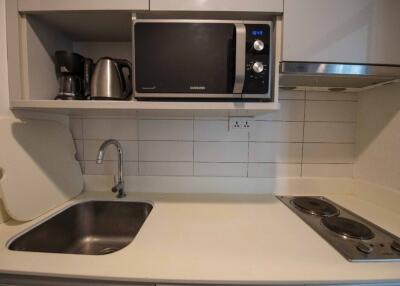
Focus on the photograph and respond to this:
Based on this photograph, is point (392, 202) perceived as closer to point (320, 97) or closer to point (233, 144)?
point (320, 97)

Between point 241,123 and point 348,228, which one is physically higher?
point 241,123

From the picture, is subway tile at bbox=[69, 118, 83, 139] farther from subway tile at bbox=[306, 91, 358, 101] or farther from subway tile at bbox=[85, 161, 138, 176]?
subway tile at bbox=[306, 91, 358, 101]

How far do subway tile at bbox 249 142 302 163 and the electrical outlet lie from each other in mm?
101

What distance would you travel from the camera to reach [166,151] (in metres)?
1.23

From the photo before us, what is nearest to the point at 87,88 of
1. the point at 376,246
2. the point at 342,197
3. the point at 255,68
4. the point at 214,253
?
the point at 255,68

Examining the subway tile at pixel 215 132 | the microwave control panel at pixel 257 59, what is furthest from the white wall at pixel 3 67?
the microwave control panel at pixel 257 59

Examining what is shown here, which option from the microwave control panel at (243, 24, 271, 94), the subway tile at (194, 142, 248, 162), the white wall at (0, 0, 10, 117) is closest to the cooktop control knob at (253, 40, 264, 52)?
the microwave control panel at (243, 24, 271, 94)

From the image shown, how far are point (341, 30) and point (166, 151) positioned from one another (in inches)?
37.8

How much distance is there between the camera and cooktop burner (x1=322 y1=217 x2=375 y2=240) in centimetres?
79

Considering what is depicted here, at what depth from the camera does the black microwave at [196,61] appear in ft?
2.53

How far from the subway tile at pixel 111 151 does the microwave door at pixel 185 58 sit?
0.50 m

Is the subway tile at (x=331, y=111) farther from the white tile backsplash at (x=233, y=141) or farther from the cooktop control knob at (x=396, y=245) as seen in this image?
the cooktop control knob at (x=396, y=245)

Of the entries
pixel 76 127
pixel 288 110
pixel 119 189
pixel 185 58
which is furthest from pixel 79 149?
pixel 288 110

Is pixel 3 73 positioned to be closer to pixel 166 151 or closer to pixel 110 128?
pixel 110 128
